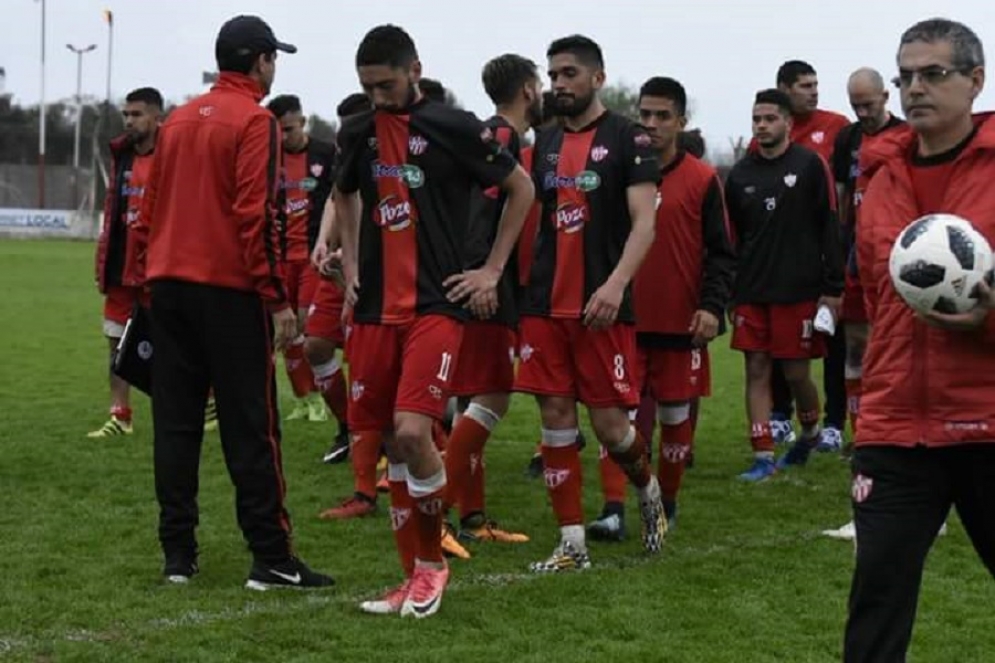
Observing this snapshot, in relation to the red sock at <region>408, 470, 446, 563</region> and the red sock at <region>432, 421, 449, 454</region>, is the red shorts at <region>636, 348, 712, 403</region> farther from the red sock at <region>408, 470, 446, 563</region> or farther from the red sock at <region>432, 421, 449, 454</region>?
the red sock at <region>408, 470, 446, 563</region>

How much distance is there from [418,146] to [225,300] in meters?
1.07

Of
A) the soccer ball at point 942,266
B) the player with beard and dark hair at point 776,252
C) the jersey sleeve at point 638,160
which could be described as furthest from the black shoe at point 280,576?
the player with beard and dark hair at point 776,252

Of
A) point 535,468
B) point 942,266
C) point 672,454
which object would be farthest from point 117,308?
point 942,266

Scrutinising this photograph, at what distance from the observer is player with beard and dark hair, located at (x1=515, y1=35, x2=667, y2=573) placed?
21.9 feet

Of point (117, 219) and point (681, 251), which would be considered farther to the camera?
point (117, 219)

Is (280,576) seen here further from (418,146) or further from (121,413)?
(121,413)

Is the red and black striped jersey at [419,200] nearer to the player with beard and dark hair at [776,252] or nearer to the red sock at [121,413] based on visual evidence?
the player with beard and dark hair at [776,252]

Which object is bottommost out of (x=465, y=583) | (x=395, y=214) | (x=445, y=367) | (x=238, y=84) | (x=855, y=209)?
(x=465, y=583)

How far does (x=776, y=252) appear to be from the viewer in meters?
9.54

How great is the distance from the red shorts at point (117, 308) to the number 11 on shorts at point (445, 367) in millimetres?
5440

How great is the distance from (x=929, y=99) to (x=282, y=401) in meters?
10.0

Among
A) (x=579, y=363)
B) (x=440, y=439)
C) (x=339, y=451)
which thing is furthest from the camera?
(x=339, y=451)

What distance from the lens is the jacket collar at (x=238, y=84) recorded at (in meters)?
6.32

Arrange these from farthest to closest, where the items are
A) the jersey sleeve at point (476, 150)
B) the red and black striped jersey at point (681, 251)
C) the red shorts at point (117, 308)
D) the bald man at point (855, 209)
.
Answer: the red shorts at point (117, 308) → the bald man at point (855, 209) → the red and black striped jersey at point (681, 251) → the jersey sleeve at point (476, 150)
